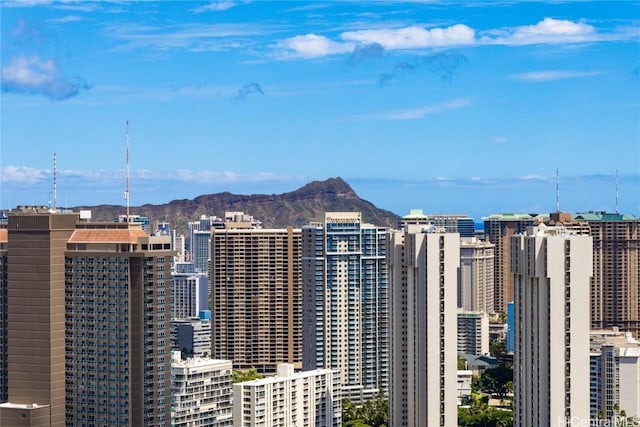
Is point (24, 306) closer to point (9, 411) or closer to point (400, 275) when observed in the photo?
point (9, 411)

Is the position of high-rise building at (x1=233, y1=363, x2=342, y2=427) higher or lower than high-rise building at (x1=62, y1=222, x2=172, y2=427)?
lower

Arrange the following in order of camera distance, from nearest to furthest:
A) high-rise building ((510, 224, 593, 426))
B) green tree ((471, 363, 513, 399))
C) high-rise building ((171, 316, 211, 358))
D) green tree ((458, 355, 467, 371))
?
high-rise building ((510, 224, 593, 426)), green tree ((471, 363, 513, 399)), green tree ((458, 355, 467, 371)), high-rise building ((171, 316, 211, 358))

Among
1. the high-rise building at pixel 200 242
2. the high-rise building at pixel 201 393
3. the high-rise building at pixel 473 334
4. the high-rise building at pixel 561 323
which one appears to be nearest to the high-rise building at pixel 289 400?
the high-rise building at pixel 201 393

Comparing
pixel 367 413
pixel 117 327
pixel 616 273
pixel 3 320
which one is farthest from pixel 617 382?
pixel 616 273

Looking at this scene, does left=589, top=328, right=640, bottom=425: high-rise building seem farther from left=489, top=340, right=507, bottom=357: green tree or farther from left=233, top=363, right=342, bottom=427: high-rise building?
left=489, top=340, right=507, bottom=357: green tree

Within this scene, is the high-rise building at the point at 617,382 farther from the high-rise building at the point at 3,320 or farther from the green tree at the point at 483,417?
the high-rise building at the point at 3,320

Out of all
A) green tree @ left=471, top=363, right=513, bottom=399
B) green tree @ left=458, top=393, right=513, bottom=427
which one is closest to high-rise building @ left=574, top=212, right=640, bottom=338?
green tree @ left=471, top=363, right=513, bottom=399

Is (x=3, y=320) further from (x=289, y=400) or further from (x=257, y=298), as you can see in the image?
(x=257, y=298)
